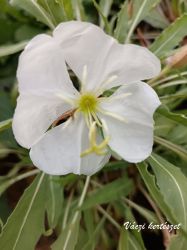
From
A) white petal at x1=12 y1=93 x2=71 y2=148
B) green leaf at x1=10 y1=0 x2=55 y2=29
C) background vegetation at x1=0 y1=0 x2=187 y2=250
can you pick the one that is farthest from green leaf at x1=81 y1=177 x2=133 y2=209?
green leaf at x1=10 y1=0 x2=55 y2=29

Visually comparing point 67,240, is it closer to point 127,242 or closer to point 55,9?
point 127,242

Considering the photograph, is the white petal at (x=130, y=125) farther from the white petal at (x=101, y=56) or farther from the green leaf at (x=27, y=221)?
the green leaf at (x=27, y=221)

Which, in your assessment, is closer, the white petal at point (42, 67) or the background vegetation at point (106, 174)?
the white petal at point (42, 67)

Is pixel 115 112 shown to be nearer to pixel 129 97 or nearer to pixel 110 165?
pixel 129 97

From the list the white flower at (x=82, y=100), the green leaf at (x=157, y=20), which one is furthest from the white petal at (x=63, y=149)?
the green leaf at (x=157, y=20)

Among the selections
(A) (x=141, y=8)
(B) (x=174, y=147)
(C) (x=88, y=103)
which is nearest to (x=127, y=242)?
(B) (x=174, y=147)

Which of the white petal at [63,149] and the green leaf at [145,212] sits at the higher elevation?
the white petal at [63,149]
